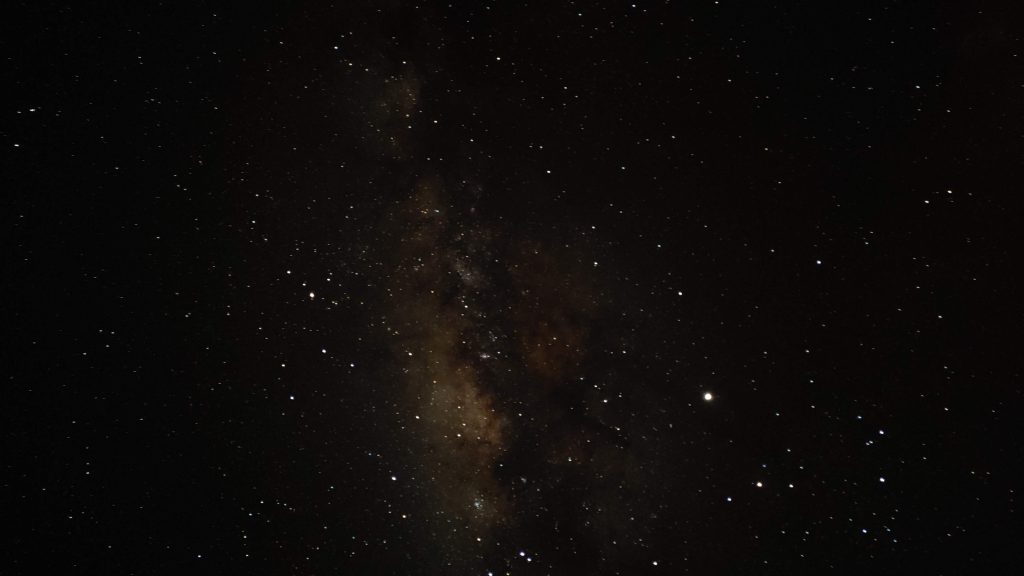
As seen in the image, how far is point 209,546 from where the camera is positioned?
2.10 meters

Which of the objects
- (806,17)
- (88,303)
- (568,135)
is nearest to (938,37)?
(806,17)

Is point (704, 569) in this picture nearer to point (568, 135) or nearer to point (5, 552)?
point (568, 135)

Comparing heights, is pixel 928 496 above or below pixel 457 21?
below

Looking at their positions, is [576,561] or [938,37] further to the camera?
[576,561]

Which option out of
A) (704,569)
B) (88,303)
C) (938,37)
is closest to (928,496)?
(704,569)

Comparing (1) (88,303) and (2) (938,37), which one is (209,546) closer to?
(1) (88,303)

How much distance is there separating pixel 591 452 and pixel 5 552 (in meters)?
2.36

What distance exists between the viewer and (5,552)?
2070 mm

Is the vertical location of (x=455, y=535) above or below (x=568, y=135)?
below

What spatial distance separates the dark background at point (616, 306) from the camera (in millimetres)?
1929

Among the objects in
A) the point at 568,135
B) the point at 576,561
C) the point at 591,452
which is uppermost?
the point at 568,135

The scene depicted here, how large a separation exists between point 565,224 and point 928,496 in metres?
1.76

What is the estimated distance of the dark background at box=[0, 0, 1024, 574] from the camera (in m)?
1.93

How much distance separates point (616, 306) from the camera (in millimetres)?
2018
